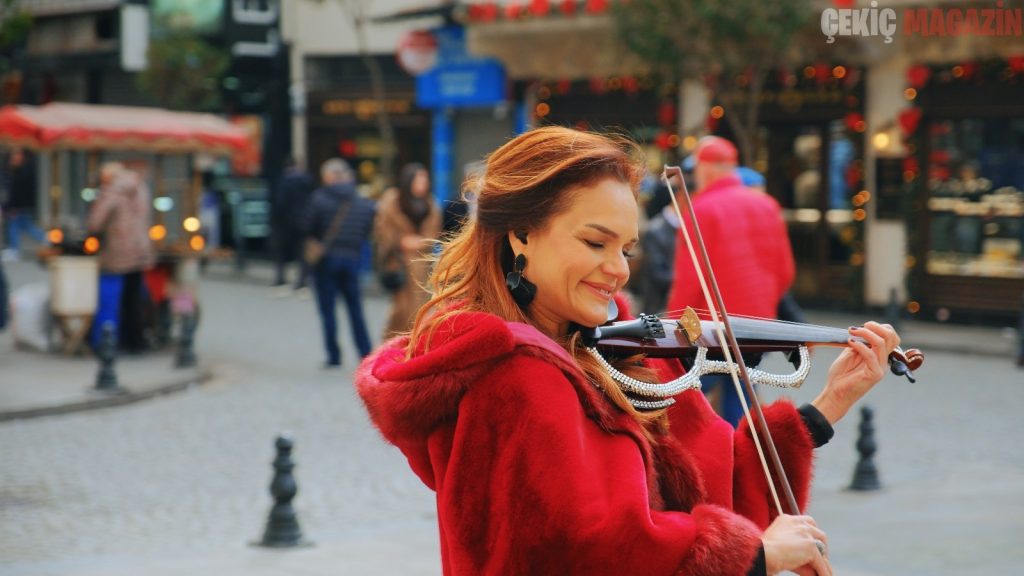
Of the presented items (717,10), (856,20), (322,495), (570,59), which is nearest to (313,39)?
(570,59)

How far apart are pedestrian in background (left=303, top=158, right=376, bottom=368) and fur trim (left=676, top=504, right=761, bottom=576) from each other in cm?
1137

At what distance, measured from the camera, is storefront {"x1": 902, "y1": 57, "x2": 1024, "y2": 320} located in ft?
60.0

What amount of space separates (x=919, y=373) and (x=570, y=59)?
10.8 meters

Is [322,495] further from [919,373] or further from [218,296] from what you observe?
[218,296]

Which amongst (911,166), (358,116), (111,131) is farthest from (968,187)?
(358,116)

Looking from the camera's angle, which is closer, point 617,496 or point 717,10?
point 617,496

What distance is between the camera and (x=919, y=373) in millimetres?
→ 14273

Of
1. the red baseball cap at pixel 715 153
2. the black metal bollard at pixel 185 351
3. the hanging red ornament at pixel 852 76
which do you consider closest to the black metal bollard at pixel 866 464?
the red baseball cap at pixel 715 153

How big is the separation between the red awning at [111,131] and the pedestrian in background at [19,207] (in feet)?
45.6

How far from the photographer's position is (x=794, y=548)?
8.16 feet

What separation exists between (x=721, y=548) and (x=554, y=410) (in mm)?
358

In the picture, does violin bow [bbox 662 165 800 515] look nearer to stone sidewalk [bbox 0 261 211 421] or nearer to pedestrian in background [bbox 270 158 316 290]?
stone sidewalk [bbox 0 261 211 421]

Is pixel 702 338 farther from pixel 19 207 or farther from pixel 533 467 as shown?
pixel 19 207

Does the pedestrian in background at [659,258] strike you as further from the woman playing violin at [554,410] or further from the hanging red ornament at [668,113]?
the hanging red ornament at [668,113]
